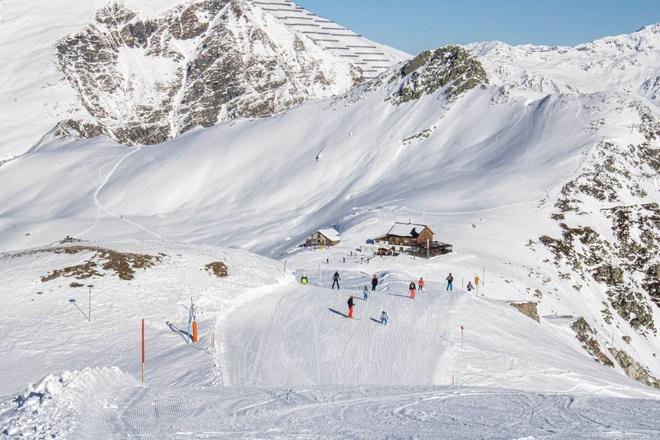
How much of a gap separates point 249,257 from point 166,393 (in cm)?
3034

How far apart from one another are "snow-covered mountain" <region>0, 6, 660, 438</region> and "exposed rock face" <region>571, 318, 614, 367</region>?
226 mm

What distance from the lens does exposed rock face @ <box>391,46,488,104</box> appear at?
136625mm

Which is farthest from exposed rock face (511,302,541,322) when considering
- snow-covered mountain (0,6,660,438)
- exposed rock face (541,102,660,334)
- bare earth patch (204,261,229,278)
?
exposed rock face (541,102,660,334)

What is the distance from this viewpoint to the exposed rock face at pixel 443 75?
136625mm

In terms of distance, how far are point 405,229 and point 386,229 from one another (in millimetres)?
7059

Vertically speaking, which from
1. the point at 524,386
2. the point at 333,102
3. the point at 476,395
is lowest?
the point at 524,386

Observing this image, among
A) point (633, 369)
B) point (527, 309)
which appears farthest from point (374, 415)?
point (633, 369)

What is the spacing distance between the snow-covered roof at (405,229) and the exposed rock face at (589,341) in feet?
75.3

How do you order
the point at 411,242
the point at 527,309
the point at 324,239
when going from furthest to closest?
the point at 324,239, the point at 411,242, the point at 527,309

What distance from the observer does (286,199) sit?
119375mm

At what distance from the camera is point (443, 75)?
142m

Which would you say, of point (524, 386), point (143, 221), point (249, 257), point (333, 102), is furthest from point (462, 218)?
point (333, 102)

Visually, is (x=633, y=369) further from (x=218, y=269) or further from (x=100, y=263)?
(x=100, y=263)

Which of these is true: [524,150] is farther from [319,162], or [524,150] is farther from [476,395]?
[476,395]
